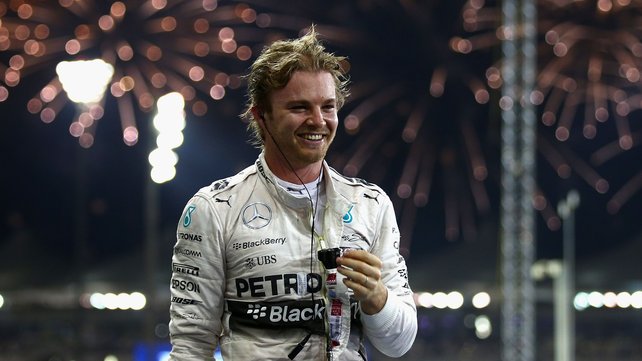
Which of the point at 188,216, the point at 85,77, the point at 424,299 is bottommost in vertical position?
the point at 188,216

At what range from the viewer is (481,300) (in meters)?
59.1

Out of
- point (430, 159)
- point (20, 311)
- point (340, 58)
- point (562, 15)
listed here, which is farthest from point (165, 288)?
point (340, 58)

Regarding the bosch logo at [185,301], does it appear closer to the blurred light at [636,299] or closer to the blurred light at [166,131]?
the blurred light at [166,131]

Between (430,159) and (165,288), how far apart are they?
16.7m

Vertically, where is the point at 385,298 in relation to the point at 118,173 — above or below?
below

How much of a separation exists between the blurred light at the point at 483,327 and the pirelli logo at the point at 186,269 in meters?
53.4

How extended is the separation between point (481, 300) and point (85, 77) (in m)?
41.6

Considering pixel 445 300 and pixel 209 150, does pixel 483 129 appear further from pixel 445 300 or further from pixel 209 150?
pixel 209 150

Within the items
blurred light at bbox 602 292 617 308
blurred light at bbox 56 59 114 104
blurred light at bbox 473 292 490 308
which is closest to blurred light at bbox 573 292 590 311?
blurred light at bbox 602 292 617 308

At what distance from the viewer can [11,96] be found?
57.8 metres

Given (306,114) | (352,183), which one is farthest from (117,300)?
(306,114)

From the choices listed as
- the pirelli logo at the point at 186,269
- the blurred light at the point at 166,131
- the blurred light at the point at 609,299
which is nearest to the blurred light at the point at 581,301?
the blurred light at the point at 609,299

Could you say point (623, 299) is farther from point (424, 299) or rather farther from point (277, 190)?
point (277, 190)

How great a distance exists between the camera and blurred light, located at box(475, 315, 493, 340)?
57188 millimetres
